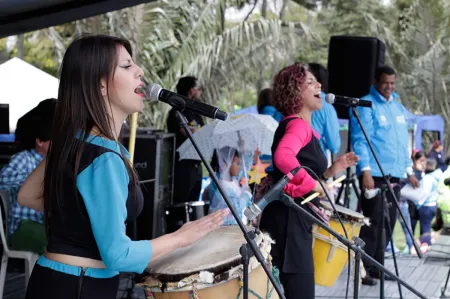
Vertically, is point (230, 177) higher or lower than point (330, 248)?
higher

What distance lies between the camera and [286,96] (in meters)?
4.07

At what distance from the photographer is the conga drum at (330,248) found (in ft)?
14.4

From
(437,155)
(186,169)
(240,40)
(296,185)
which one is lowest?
(437,155)

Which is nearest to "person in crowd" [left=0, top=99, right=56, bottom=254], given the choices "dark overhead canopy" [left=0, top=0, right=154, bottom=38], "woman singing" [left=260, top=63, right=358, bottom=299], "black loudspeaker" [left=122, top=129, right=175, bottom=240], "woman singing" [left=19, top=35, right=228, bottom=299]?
"dark overhead canopy" [left=0, top=0, right=154, bottom=38]

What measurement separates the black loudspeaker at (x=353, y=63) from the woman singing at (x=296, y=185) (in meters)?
4.37

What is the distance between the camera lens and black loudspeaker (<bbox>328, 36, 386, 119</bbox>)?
8305mm

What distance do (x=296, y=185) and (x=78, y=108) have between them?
1812 mm

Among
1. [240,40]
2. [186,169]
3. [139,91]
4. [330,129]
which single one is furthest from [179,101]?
[240,40]

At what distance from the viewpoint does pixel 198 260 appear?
2.84m

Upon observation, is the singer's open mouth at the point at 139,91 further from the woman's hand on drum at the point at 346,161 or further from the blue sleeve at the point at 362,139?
the blue sleeve at the point at 362,139

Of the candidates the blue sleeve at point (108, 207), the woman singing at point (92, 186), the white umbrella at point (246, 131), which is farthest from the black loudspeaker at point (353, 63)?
the blue sleeve at point (108, 207)

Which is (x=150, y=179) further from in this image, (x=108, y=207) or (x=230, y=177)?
(x=108, y=207)

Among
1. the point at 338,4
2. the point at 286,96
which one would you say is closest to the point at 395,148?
the point at 286,96

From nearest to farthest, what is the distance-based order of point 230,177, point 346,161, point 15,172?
point 346,161 < point 15,172 < point 230,177
